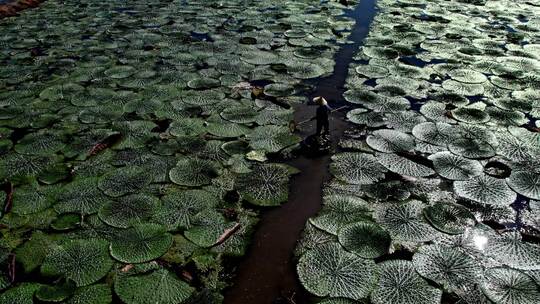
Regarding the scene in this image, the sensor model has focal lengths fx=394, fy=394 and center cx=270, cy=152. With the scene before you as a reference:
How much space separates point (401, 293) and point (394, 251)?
0.40 metres

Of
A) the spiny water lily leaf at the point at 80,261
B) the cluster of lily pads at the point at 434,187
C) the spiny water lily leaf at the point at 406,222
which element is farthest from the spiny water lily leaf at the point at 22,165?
the spiny water lily leaf at the point at 406,222

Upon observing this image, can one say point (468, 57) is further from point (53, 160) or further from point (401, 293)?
point (53, 160)

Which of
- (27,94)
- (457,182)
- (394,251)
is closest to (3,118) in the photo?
(27,94)

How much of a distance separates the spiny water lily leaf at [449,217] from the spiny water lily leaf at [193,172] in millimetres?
1980

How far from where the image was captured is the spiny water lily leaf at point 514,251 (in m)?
2.85

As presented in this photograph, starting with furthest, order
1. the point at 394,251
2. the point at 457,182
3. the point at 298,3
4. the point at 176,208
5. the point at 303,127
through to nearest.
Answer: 1. the point at 298,3
2. the point at 303,127
3. the point at 457,182
4. the point at 176,208
5. the point at 394,251

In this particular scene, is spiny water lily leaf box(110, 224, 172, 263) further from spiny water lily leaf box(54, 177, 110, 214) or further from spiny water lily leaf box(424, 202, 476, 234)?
spiny water lily leaf box(424, 202, 476, 234)

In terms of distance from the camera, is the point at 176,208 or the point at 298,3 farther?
the point at 298,3

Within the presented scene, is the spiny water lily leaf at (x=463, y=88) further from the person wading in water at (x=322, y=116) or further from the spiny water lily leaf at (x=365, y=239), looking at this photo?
the spiny water lily leaf at (x=365, y=239)

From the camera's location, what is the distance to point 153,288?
8.86 ft

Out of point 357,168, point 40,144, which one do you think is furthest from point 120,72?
point 357,168

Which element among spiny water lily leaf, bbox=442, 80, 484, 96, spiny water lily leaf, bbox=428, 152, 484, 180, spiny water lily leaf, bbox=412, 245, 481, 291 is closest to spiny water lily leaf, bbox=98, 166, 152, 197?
spiny water lily leaf, bbox=412, 245, 481, 291

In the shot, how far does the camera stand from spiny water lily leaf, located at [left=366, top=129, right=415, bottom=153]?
4125mm

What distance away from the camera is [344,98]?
5277 mm
